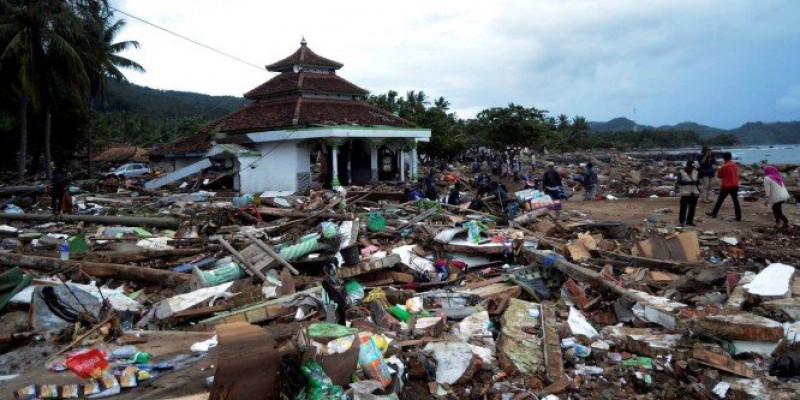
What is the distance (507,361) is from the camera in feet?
15.9

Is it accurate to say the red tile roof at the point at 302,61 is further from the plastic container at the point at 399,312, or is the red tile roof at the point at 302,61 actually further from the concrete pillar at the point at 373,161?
the plastic container at the point at 399,312

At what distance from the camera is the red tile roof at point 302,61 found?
24.5m

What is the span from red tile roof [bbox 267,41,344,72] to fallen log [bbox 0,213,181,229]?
14.2 metres

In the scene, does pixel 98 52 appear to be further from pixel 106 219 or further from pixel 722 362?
pixel 722 362

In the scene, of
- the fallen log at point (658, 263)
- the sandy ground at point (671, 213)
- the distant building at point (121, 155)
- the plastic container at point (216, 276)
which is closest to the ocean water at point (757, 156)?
the sandy ground at point (671, 213)

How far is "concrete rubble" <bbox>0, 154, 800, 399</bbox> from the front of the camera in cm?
394

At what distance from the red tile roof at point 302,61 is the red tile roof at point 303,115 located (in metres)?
1.97

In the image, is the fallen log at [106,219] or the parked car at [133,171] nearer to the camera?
the fallen log at [106,219]

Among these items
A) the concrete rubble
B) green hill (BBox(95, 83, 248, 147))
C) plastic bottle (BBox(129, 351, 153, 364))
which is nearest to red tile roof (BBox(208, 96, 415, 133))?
green hill (BBox(95, 83, 248, 147))

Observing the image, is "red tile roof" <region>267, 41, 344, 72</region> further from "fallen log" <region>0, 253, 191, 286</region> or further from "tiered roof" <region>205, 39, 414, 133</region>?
"fallen log" <region>0, 253, 191, 286</region>

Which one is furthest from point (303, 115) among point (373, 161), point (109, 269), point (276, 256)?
point (276, 256)

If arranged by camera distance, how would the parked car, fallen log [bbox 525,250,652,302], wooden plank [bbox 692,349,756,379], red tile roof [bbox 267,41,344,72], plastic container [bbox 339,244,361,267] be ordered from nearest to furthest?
wooden plank [bbox 692,349,756,379], fallen log [bbox 525,250,652,302], plastic container [bbox 339,244,361,267], red tile roof [bbox 267,41,344,72], the parked car

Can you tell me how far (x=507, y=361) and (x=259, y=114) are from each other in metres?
20.1

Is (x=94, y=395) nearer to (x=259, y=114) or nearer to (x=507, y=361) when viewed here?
(x=507, y=361)
